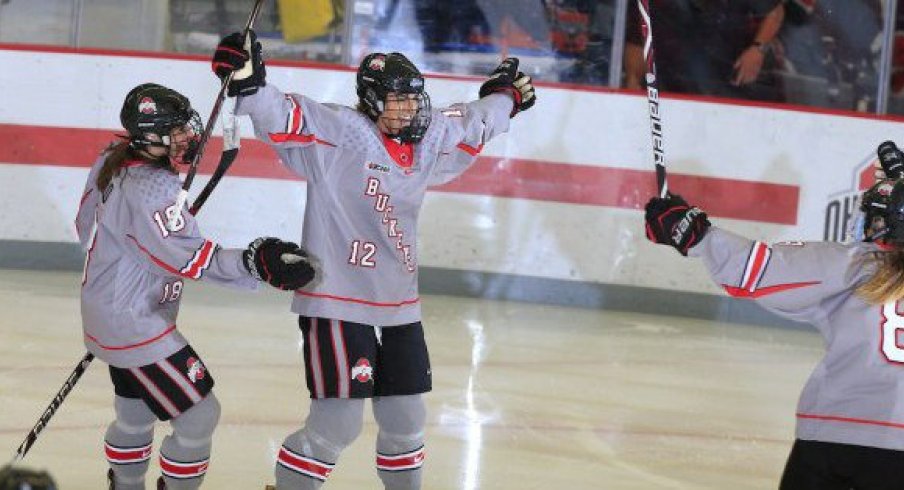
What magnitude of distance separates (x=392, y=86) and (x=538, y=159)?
400cm

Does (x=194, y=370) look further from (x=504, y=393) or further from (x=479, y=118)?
(x=504, y=393)

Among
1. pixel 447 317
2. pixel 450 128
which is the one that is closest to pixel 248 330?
pixel 447 317

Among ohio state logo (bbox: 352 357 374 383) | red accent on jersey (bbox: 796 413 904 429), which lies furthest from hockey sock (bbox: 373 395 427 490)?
red accent on jersey (bbox: 796 413 904 429)

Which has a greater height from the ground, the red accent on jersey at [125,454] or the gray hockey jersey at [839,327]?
the gray hockey jersey at [839,327]

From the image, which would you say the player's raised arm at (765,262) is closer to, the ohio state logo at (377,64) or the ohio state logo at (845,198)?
the ohio state logo at (377,64)

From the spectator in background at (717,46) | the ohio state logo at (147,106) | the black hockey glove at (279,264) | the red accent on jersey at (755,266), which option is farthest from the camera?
the spectator in background at (717,46)

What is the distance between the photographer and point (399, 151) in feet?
12.9

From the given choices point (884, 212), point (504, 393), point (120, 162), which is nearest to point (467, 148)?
point (120, 162)

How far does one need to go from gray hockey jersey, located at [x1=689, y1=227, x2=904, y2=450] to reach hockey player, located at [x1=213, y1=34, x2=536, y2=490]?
38.6 inches

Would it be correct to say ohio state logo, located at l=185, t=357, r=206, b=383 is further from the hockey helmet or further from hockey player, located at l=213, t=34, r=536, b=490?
the hockey helmet

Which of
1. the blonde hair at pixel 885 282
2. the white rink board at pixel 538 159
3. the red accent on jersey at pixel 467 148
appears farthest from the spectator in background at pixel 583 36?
the blonde hair at pixel 885 282

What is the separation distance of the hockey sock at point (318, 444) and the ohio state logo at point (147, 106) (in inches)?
31.1

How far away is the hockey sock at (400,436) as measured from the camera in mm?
3938

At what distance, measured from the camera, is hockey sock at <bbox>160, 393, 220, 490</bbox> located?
3.83 meters
